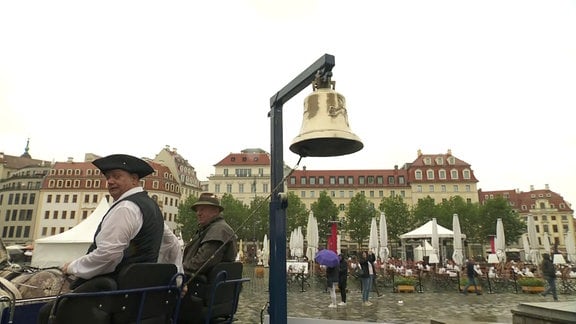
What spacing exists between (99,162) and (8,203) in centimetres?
8578

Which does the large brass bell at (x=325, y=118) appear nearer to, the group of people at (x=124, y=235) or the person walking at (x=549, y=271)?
the group of people at (x=124, y=235)

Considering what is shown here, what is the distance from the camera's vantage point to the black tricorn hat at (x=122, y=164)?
306 centimetres

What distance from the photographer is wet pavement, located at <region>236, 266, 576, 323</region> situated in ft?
33.3

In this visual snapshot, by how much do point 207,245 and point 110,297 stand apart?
1.62m

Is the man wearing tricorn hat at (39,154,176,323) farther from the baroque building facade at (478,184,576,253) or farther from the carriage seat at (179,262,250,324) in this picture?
the baroque building facade at (478,184,576,253)

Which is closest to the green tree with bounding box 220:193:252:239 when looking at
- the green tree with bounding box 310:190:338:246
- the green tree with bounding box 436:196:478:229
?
the green tree with bounding box 310:190:338:246

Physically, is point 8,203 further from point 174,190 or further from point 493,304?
point 493,304

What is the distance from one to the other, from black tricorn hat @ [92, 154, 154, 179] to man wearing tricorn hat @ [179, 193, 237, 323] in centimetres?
110

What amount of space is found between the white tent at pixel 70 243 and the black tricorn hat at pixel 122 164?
1330 cm

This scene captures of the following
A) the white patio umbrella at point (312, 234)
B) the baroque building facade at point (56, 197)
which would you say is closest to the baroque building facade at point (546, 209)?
the baroque building facade at point (56, 197)

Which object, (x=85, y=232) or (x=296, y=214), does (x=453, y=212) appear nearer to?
(x=296, y=214)

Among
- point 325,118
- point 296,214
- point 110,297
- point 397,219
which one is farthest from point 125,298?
point 397,219

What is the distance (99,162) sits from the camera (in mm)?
3084

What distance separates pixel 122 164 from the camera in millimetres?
3082
